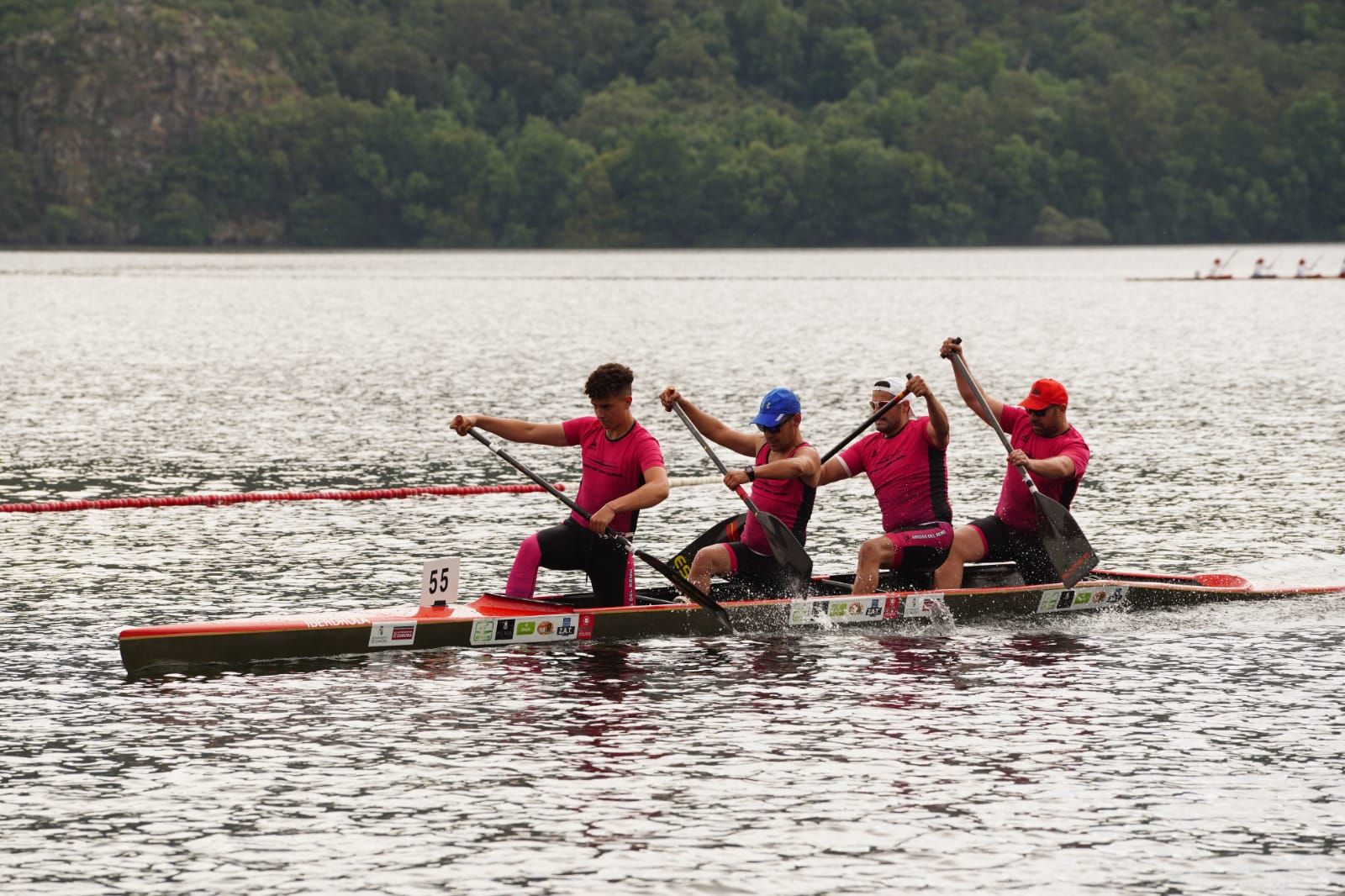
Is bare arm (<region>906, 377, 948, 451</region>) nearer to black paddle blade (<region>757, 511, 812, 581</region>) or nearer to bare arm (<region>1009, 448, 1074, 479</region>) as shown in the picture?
bare arm (<region>1009, 448, 1074, 479</region>)

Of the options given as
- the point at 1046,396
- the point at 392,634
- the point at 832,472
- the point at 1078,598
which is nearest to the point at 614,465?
the point at 832,472

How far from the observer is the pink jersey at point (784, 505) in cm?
1648

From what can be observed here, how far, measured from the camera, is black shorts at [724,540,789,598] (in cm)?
1641

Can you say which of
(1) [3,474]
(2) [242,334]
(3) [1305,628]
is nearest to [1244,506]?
(3) [1305,628]

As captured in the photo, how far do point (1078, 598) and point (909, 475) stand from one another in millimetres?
1694

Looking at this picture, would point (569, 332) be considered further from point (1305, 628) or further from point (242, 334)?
point (1305, 628)

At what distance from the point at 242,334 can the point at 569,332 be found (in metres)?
10.2

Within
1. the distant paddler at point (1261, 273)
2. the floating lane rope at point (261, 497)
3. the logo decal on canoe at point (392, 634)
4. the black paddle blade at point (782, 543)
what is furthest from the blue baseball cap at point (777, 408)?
the distant paddler at point (1261, 273)

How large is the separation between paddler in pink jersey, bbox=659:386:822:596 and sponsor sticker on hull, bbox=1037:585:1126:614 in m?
2.03

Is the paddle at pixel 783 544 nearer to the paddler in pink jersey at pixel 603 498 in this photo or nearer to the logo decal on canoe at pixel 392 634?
the paddler in pink jersey at pixel 603 498

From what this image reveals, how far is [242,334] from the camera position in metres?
65.1

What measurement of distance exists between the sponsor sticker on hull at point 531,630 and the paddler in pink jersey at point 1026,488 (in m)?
2.93

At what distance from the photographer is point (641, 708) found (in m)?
14.0

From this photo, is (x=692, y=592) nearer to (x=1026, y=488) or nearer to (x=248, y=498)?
(x=1026, y=488)
